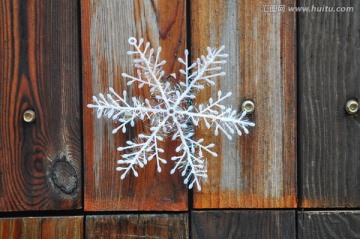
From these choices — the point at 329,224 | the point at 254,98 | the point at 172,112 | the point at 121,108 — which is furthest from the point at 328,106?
the point at 121,108

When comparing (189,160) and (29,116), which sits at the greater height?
(29,116)

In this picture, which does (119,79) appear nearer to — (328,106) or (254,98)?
(254,98)

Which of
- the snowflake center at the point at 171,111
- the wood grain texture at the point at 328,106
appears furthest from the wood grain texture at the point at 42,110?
the wood grain texture at the point at 328,106

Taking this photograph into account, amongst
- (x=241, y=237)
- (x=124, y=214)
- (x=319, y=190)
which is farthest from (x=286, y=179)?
(x=124, y=214)

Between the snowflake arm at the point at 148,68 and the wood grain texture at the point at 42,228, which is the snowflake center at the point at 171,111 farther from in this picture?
the wood grain texture at the point at 42,228

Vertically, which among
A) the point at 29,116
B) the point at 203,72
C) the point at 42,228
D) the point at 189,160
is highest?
the point at 203,72

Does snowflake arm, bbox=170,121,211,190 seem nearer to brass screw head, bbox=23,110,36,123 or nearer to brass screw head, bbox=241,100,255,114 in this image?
brass screw head, bbox=241,100,255,114
